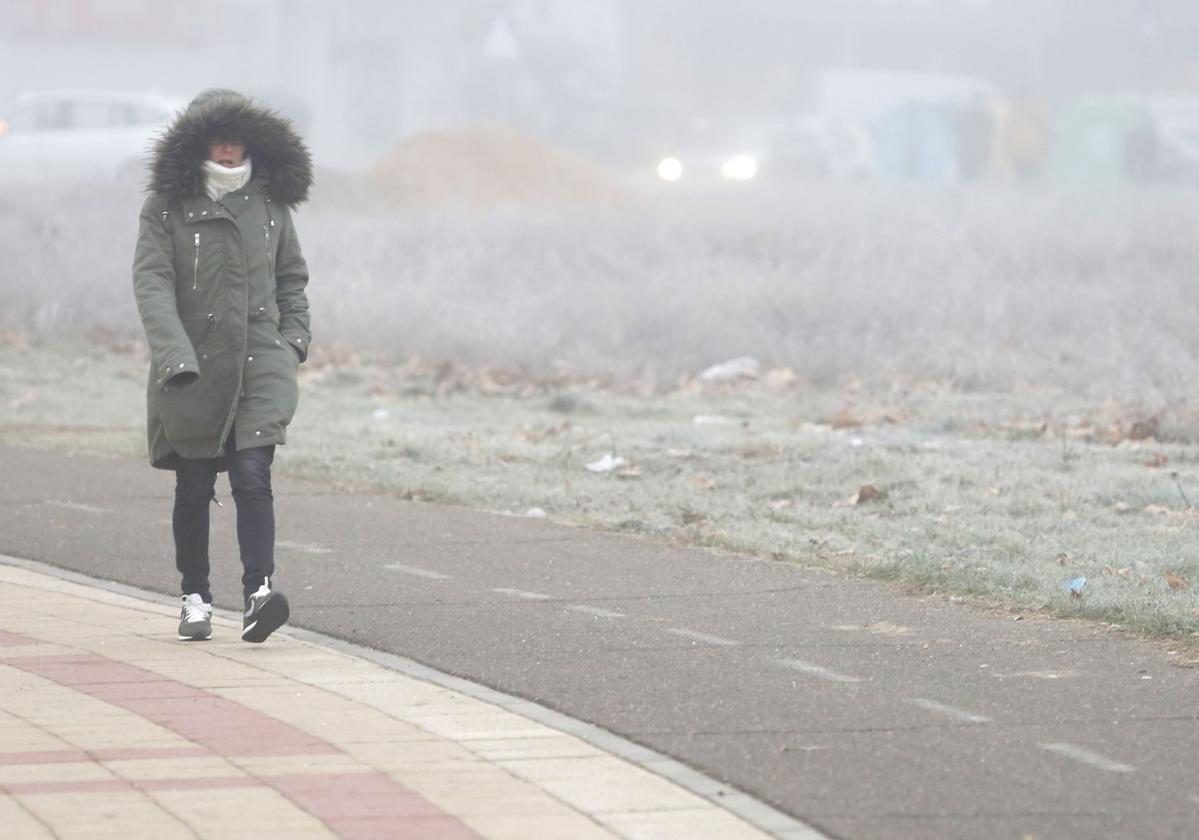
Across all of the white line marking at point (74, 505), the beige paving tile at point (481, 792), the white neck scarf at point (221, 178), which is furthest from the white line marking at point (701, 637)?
the white line marking at point (74, 505)

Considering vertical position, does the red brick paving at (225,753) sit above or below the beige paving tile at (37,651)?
below

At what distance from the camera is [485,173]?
124 feet

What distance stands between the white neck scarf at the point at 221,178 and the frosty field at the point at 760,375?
2.76 meters

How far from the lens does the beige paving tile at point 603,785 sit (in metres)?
4.98

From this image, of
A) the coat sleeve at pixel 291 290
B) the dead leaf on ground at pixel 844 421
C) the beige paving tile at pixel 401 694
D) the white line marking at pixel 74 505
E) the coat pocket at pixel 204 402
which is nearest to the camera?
the beige paving tile at pixel 401 694

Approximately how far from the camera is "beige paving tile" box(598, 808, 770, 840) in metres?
4.74

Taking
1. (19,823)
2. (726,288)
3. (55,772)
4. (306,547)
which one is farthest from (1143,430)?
(19,823)

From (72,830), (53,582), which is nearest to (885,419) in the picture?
(53,582)

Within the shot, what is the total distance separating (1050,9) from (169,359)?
257 feet

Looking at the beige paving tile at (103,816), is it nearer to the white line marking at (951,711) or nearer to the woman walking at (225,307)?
the woman walking at (225,307)

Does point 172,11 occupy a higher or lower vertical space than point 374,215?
higher

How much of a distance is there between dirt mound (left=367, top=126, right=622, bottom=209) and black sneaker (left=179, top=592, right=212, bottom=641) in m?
26.9

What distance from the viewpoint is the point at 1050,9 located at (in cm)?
8144

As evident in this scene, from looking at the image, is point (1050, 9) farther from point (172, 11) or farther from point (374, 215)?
point (374, 215)
